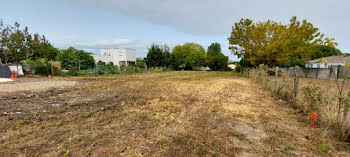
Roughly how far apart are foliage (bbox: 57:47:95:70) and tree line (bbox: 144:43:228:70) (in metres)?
12.1

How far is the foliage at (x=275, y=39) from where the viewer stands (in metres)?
12.2

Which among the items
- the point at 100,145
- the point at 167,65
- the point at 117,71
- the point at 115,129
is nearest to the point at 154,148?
the point at 100,145

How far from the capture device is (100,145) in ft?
6.79

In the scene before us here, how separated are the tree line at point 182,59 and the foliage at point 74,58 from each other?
1208 centimetres

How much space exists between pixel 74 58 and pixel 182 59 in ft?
65.9

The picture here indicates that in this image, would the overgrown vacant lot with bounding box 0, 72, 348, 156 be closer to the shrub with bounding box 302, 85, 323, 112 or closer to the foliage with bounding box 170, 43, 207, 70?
the shrub with bounding box 302, 85, 323, 112

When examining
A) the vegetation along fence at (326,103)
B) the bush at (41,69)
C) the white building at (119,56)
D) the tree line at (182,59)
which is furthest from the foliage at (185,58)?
the vegetation along fence at (326,103)

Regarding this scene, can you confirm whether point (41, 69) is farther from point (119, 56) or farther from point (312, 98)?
point (119, 56)

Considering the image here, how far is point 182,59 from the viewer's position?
1184 inches

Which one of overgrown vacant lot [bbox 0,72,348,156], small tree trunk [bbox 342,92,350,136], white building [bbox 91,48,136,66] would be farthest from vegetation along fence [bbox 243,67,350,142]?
white building [bbox 91,48,136,66]

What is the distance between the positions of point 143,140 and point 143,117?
0.98 m

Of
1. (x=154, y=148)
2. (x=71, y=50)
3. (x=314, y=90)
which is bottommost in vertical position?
(x=154, y=148)

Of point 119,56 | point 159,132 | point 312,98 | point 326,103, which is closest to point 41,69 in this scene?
point 159,132

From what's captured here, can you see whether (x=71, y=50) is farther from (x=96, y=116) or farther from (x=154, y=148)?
(x=154, y=148)
